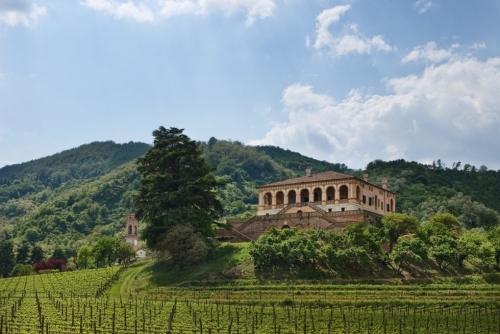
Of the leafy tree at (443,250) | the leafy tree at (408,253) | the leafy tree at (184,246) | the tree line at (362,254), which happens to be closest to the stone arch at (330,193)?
the tree line at (362,254)

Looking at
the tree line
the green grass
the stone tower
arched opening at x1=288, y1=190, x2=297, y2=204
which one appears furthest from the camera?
the stone tower

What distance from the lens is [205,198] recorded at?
62781 millimetres

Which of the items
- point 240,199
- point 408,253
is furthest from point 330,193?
point 240,199

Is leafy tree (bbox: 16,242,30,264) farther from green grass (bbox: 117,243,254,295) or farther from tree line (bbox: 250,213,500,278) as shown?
tree line (bbox: 250,213,500,278)

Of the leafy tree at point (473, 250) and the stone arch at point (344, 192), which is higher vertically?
the stone arch at point (344, 192)

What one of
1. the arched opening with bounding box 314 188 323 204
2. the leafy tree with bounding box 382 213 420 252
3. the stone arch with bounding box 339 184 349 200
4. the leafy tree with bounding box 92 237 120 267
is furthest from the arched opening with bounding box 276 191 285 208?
the leafy tree with bounding box 92 237 120 267

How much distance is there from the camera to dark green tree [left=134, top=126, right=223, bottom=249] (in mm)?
59969

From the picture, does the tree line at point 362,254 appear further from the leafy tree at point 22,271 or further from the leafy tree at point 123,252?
the leafy tree at point 22,271

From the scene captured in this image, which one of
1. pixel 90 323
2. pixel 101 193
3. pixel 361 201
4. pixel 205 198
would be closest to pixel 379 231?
pixel 361 201

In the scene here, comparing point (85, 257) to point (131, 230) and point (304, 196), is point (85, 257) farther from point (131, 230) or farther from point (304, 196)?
point (304, 196)

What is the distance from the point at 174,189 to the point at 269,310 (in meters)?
24.8

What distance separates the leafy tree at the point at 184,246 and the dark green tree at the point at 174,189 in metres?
1.78

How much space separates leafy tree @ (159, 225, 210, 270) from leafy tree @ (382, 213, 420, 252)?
17893 millimetres

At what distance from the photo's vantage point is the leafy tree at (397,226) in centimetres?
5744
